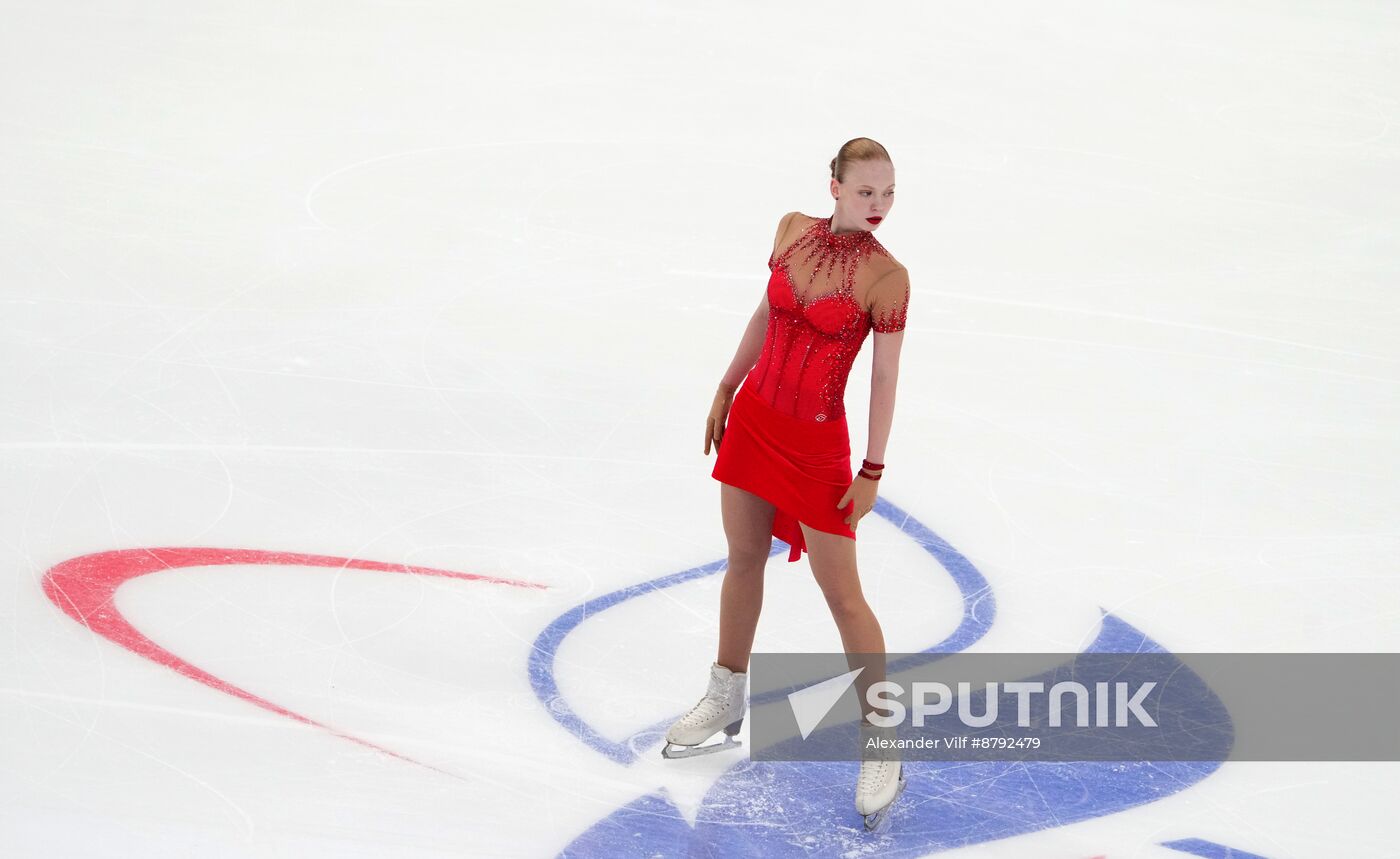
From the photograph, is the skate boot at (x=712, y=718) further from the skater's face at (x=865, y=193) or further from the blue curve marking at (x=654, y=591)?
the skater's face at (x=865, y=193)

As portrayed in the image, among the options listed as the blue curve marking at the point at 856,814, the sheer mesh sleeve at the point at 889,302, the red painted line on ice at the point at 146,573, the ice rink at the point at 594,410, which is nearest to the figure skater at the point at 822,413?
the sheer mesh sleeve at the point at 889,302

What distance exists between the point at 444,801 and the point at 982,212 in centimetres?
504

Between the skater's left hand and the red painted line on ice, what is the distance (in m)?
1.28

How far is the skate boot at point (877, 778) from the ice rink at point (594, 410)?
6 cm

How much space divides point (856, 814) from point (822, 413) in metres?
0.97

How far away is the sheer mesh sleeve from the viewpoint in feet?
11.5

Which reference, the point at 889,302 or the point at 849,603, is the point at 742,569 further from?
the point at 889,302

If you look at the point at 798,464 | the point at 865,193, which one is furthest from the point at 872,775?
the point at 865,193

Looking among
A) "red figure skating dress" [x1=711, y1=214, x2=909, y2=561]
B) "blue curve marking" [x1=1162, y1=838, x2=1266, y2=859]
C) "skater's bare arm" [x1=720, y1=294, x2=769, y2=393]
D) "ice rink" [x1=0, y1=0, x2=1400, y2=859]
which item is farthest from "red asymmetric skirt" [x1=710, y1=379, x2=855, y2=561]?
"blue curve marking" [x1=1162, y1=838, x2=1266, y2=859]

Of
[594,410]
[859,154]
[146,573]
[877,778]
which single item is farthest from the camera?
[594,410]

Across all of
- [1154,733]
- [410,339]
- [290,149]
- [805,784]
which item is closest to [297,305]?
[410,339]

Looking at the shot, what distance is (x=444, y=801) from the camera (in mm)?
3668

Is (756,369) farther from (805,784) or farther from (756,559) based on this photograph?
(805,784)

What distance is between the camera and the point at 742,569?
3883 mm
